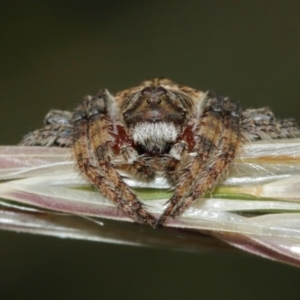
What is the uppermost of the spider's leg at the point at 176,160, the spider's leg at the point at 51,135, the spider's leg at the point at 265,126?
the spider's leg at the point at 265,126

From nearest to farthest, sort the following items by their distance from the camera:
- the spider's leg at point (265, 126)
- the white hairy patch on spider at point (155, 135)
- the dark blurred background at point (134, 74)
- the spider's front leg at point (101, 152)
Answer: the spider's front leg at point (101, 152) < the white hairy patch on spider at point (155, 135) < the spider's leg at point (265, 126) < the dark blurred background at point (134, 74)

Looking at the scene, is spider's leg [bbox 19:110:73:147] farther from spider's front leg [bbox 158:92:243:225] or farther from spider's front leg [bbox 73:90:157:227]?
spider's front leg [bbox 158:92:243:225]

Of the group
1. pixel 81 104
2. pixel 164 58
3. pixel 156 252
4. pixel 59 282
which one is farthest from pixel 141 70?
pixel 81 104

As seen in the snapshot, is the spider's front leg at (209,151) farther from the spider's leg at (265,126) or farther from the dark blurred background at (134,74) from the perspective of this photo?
the dark blurred background at (134,74)

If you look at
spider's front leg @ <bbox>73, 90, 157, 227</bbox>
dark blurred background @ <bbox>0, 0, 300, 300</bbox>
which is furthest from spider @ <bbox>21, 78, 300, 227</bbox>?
dark blurred background @ <bbox>0, 0, 300, 300</bbox>

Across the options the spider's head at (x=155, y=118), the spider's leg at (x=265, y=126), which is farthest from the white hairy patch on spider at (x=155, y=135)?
the spider's leg at (x=265, y=126)

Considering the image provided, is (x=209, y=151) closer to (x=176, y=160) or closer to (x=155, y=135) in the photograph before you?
(x=176, y=160)

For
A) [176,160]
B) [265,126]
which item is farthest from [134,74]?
[176,160]
